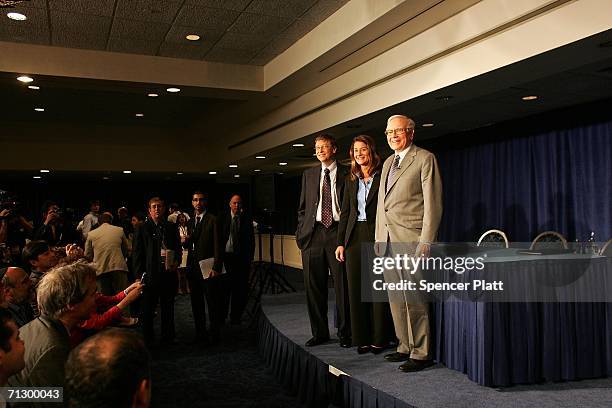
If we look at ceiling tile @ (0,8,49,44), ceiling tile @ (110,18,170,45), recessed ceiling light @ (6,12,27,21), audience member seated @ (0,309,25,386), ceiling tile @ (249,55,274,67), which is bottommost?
audience member seated @ (0,309,25,386)

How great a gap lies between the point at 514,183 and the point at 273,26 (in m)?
4.14

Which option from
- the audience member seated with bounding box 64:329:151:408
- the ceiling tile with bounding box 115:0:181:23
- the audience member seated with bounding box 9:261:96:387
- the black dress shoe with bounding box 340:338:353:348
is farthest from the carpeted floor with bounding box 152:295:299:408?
the ceiling tile with bounding box 115:0:181:23

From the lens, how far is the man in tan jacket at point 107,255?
16.9 ft

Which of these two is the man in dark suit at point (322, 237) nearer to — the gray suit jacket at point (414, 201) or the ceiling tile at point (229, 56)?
the gray suit jacket at point (414, 201)

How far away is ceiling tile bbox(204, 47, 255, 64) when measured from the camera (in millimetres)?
5410

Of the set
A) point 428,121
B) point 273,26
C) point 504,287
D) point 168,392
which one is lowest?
point 168,392

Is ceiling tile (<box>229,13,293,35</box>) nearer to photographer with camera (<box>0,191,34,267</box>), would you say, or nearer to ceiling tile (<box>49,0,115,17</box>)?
ceiling tile (<box>49,0,115,17</box>)

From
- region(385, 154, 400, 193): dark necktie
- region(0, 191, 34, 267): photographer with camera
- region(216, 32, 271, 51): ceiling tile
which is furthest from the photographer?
region(216, 32, 271, 51): ceiling tile

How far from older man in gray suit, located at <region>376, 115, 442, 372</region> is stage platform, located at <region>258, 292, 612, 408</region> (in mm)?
196

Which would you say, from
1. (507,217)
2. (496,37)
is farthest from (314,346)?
(507,217)

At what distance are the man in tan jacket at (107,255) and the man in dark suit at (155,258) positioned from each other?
668 mm

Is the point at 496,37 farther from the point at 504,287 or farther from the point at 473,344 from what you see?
the point at 473,344

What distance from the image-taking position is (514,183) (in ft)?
23.5

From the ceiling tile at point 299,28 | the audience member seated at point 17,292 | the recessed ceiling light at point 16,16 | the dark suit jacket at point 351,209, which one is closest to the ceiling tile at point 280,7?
the ceiling tile at point 299,28
